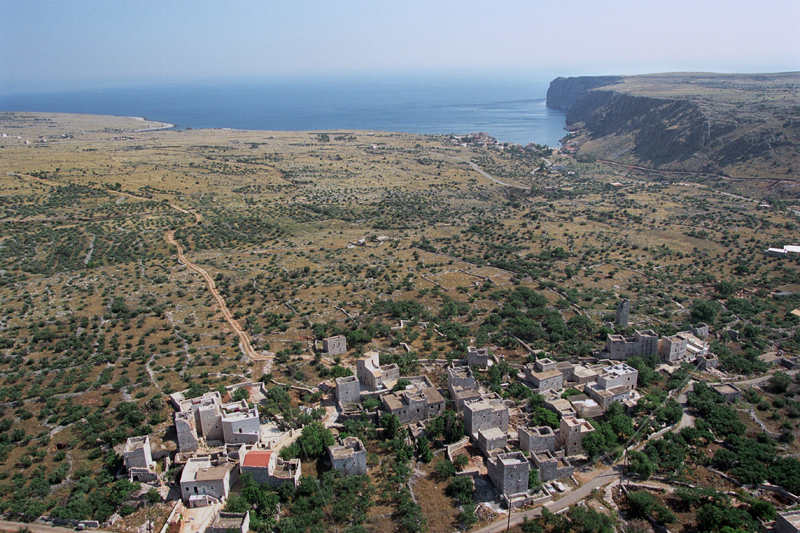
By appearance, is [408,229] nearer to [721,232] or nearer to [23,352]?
[721,232]

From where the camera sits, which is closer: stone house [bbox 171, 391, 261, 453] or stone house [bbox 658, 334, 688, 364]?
stone house [bbox 171, 391, 261, 453]

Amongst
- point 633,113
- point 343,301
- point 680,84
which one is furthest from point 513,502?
point 680,84

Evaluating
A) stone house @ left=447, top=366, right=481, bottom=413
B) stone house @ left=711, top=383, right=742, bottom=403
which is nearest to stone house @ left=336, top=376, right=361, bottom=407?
stone house @ left=447, top=366, right=481, bottom=413

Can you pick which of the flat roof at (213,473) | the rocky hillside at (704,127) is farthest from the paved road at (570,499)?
the rocky hillside at (704,127)

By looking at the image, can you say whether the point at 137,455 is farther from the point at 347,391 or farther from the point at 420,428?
the point at 420,428

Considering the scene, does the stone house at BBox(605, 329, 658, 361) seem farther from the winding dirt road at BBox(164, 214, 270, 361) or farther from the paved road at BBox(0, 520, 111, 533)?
the paved road at BBox(0, 520, 111, 533)

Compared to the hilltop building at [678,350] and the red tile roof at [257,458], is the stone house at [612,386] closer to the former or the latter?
the hilltop building at [678,350]
